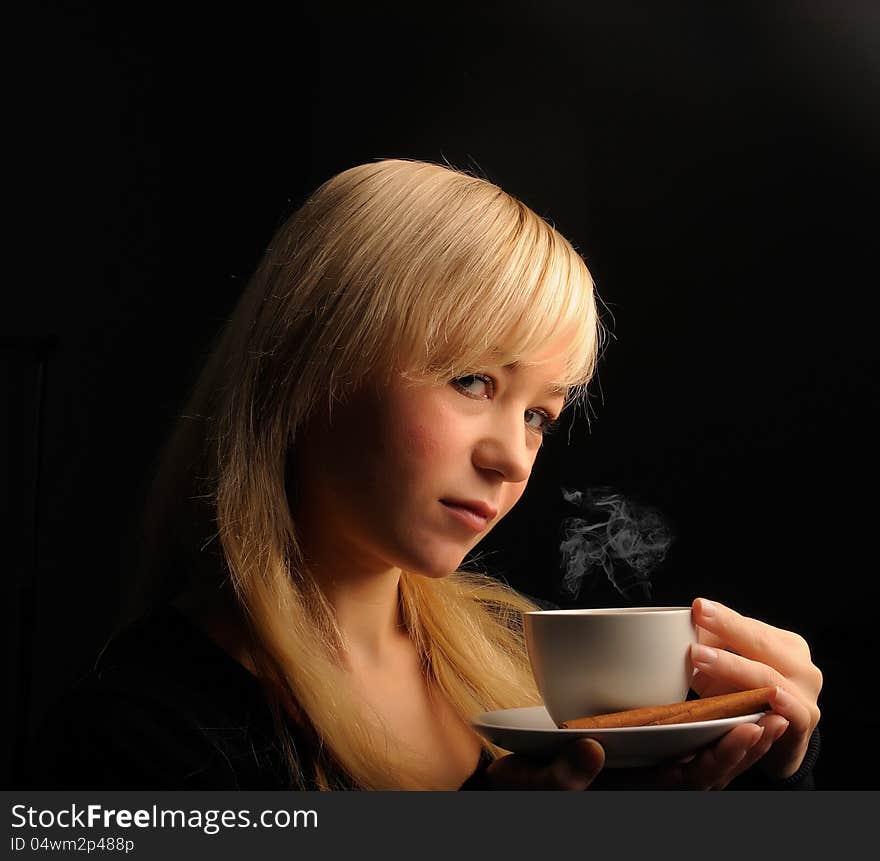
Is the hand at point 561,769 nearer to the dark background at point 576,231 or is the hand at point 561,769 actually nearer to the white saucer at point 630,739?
the white saucer at point 630,739

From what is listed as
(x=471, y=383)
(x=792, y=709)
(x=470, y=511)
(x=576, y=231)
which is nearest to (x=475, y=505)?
A: (x=470, y=511)

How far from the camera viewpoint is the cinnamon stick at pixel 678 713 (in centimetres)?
84

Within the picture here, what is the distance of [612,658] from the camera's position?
86 cm

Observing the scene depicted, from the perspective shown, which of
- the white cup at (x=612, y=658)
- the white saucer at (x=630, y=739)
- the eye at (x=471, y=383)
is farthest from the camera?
the eye at (x=471, y=383)

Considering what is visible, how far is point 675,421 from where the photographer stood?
1490 mm

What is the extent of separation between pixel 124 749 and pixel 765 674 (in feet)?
1.94

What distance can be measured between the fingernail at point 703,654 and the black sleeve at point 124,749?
44 cm

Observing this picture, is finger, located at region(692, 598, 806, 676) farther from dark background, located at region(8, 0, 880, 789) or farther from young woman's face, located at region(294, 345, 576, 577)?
dark background, located at region(8, 0, 880, 789)

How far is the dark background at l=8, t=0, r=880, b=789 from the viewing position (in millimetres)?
1375

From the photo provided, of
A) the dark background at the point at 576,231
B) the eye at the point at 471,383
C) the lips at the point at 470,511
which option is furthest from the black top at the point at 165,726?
the dark background at the point at 576,231

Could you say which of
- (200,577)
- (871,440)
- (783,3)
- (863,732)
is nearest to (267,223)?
(200,577)

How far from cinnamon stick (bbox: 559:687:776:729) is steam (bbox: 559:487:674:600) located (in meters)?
0.52

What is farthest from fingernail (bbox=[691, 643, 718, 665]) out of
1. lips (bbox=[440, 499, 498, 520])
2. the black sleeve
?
the black sleeve

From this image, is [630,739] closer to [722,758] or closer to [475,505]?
[722,758]
